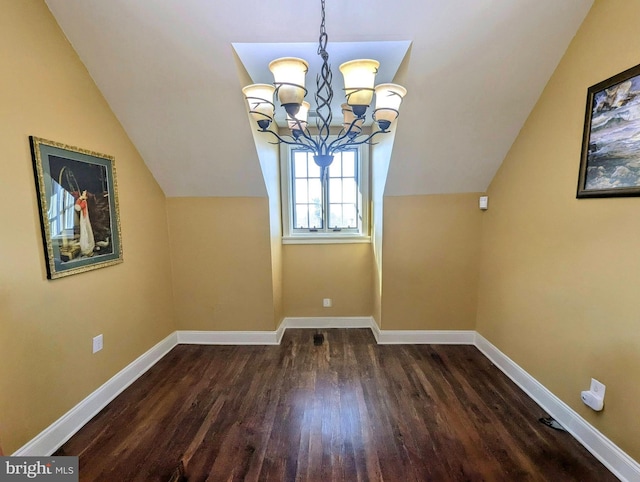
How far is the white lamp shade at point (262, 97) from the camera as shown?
138 centimetres

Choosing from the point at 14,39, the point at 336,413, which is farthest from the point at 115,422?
the point at 14,39

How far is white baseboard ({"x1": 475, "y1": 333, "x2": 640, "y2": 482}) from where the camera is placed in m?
1.49

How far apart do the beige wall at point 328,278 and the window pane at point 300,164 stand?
2.95 ft

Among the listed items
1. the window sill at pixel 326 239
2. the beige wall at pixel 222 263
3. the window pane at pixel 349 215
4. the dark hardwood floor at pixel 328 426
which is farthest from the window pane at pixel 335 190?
the dark hardwood floor at pixel 328 426

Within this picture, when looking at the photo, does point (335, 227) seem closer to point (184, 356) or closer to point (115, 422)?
point (184, 356)

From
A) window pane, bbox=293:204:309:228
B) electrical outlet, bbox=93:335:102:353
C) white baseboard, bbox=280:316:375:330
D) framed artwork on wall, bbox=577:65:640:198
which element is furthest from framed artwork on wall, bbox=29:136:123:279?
framed artwork on wall, bbox=577:65:640:198

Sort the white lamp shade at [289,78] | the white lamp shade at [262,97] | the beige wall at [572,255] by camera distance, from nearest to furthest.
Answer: the white lamp shade at [289,78] < the white lamp shade at [262,97] < the beige wall at [572,255]

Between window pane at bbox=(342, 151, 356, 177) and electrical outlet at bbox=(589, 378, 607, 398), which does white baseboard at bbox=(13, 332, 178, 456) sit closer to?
window pane at bbox=(342, 151, 356, 177)

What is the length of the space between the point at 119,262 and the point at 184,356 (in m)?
1.17

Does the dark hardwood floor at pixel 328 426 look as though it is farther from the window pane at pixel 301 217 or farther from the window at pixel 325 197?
the window pane at pixel 301 217

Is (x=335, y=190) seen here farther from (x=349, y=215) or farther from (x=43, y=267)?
(x=43, y=267)

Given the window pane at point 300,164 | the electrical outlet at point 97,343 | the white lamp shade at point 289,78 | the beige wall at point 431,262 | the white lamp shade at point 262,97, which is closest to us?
the white lamp shade at point 289,78

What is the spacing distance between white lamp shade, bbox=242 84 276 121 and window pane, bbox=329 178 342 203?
2097 millimetres

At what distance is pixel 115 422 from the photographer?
1.94 metres
